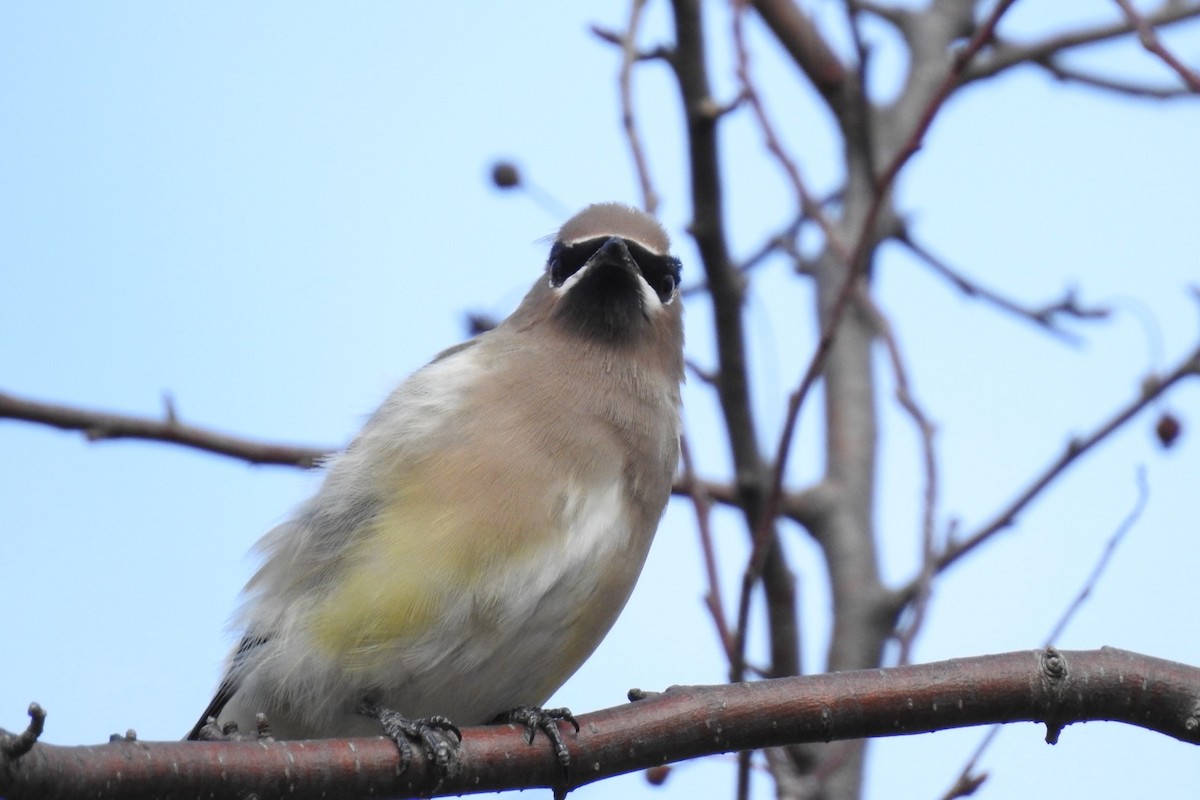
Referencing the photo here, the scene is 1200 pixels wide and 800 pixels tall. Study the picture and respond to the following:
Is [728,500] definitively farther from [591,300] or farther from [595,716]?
[595,716]

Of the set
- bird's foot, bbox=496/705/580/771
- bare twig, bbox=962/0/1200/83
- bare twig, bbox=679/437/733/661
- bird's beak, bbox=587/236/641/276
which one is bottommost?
bird's foot, bbox=496/705/580/771

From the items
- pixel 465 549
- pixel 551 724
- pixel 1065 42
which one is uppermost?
pixel 1065 42

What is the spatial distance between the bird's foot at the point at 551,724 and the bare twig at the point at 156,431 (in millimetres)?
1760

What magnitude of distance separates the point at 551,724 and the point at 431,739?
1.11ft

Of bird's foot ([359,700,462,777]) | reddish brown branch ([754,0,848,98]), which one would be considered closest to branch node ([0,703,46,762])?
bird's foot ([359,700,462,777])

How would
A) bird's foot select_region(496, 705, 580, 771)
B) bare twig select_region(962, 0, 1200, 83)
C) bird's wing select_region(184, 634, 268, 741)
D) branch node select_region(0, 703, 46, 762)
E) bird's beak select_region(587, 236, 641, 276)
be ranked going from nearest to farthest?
branch node select_region(0, 703, 46, 762)
bird's foot select_region(496, 705, 580, 771)
bird's wing select_region(184, 634, 268, 741)
bird's beak select_region(587, 236, 641, 276)
bare twig select_region(962, 0, 1200, 83)

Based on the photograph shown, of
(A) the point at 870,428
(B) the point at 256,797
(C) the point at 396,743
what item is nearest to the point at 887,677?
(C) the point at 396,743

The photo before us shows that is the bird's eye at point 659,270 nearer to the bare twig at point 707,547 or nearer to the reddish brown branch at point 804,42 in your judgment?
the bare twig at point 707,547

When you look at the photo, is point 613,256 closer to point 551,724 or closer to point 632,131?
point 632,131

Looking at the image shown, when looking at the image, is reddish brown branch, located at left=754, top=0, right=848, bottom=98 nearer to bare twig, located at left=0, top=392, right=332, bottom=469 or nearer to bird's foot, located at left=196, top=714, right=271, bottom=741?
bare twig, located at left=0, top=392, right=332, bottom=469

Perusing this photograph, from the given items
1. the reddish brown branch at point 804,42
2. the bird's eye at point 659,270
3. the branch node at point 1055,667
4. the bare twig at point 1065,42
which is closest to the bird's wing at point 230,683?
the bird's eye at point 659,270

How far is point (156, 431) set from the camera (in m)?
5.68

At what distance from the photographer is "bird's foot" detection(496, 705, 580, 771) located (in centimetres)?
430

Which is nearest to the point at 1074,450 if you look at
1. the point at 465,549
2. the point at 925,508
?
the point at 925,508
